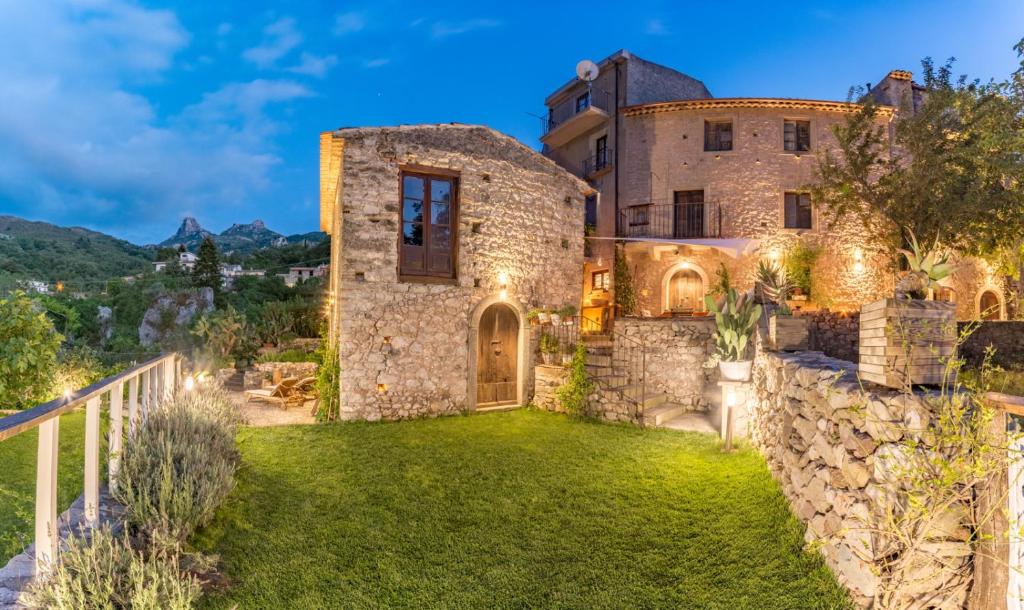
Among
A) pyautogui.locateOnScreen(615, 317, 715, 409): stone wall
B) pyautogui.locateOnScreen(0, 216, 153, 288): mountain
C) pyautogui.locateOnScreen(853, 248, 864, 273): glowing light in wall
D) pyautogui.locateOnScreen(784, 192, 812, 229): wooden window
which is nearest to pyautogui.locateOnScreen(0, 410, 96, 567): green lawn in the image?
pyautogui.locateOnScreen(615, 317, 715, 409): stone wall

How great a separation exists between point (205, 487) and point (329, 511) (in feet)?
3.90

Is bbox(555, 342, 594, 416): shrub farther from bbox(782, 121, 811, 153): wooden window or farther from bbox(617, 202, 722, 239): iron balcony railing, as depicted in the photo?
bbox(782, 121, 811, 153): wooden window

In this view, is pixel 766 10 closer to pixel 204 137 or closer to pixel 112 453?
pixel 112 453

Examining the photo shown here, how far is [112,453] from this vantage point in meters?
3.69

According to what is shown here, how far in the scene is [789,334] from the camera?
5.84m

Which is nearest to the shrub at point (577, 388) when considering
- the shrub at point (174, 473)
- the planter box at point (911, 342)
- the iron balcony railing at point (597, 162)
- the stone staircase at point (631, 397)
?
the stone staircase at point (631, 397)

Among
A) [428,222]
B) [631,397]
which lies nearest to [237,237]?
[428,222]

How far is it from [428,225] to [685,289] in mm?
10298

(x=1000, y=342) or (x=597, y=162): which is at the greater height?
(x=597, y=162)

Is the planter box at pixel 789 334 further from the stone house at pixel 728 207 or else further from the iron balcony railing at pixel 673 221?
the iron balcony railing at pixel 673 221

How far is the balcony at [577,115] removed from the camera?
17922 mm

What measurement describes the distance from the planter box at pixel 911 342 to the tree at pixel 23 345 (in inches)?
332

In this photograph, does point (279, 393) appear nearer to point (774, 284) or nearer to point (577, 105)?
point (774, 284)

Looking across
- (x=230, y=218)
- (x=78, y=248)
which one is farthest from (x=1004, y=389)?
(x=230, y=218)
